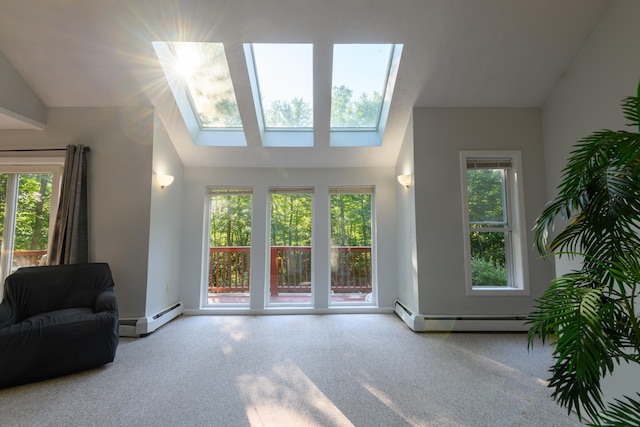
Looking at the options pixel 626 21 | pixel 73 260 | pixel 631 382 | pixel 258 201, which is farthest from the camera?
pixel 258 201

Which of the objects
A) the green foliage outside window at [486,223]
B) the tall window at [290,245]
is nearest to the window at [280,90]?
the tall window at [290,245]

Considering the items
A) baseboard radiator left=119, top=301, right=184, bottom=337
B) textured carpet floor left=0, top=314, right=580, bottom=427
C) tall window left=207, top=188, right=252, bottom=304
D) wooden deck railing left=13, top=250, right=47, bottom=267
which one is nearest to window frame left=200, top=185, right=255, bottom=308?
tall window left=207, top=188, right=252, bottom=304

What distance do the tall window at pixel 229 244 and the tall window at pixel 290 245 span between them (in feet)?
1.29

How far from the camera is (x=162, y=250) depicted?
151 inches

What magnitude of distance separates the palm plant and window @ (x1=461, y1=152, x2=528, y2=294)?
225cm

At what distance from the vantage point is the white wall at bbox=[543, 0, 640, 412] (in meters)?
2.32

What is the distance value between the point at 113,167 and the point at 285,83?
226 cm

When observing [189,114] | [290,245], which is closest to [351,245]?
[290,245]

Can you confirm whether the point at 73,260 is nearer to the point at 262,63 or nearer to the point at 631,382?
the point at 262,63

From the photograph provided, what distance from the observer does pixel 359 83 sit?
3.61 m

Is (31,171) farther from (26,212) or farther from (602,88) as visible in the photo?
(602,88)

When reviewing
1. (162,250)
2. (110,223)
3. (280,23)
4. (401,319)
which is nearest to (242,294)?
(162,250)

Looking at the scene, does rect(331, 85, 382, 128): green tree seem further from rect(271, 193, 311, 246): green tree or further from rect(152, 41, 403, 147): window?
rect(271, 193, 311, 246): green tree

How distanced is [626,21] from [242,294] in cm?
505
